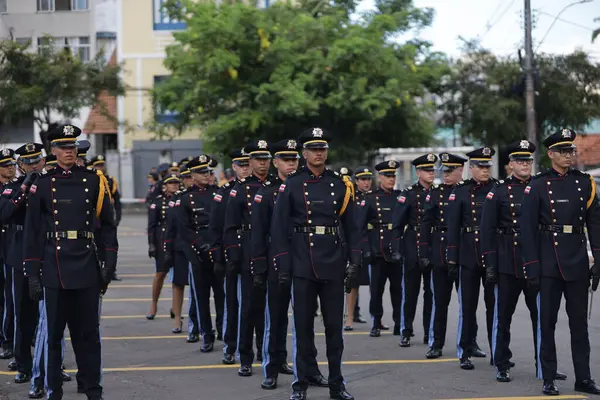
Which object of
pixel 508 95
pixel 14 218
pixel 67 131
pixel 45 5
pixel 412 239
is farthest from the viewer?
pixel 508 95

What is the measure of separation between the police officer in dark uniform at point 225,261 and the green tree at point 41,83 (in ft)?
40.0

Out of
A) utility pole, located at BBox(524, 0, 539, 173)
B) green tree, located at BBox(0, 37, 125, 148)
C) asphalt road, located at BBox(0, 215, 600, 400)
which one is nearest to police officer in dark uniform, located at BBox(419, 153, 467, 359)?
asphalt road, located at BBox(0, 215, 600, 400)

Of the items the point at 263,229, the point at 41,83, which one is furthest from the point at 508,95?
the point at 263,229

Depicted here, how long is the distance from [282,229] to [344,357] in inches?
108

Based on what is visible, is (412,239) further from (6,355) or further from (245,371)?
(6,355)

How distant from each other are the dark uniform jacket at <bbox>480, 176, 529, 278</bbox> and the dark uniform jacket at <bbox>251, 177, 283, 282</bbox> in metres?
2.07

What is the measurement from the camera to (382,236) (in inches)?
538

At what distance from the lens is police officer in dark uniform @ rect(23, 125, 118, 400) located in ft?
28.7

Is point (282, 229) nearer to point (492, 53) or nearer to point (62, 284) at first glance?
Answer: point (62, 284)

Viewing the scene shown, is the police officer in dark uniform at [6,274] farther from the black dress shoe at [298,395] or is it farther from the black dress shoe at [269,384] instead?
the black dress shoe at [298,395]

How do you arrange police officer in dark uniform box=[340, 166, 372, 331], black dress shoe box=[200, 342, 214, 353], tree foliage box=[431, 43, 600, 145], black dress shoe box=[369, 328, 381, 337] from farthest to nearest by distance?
tree foliage box=[431, 43, 600, 145], police officer in dark uniform box=[340, 166, 372, 331], black dress shoe box=[369, 328, 381, 337], black dress shoe box=[200, 342, 214, 353]

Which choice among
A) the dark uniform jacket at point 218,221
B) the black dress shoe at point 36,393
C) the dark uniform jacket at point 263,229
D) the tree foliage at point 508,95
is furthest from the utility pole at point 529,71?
the black dress shoe at point 36,393

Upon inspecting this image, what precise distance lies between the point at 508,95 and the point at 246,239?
30.8 metres

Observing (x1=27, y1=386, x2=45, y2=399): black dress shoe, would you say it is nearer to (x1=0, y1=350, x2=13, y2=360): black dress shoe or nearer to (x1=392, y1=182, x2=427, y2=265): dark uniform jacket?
(x1=0, y1=350, x2=13, y2=360): black dress shoe
